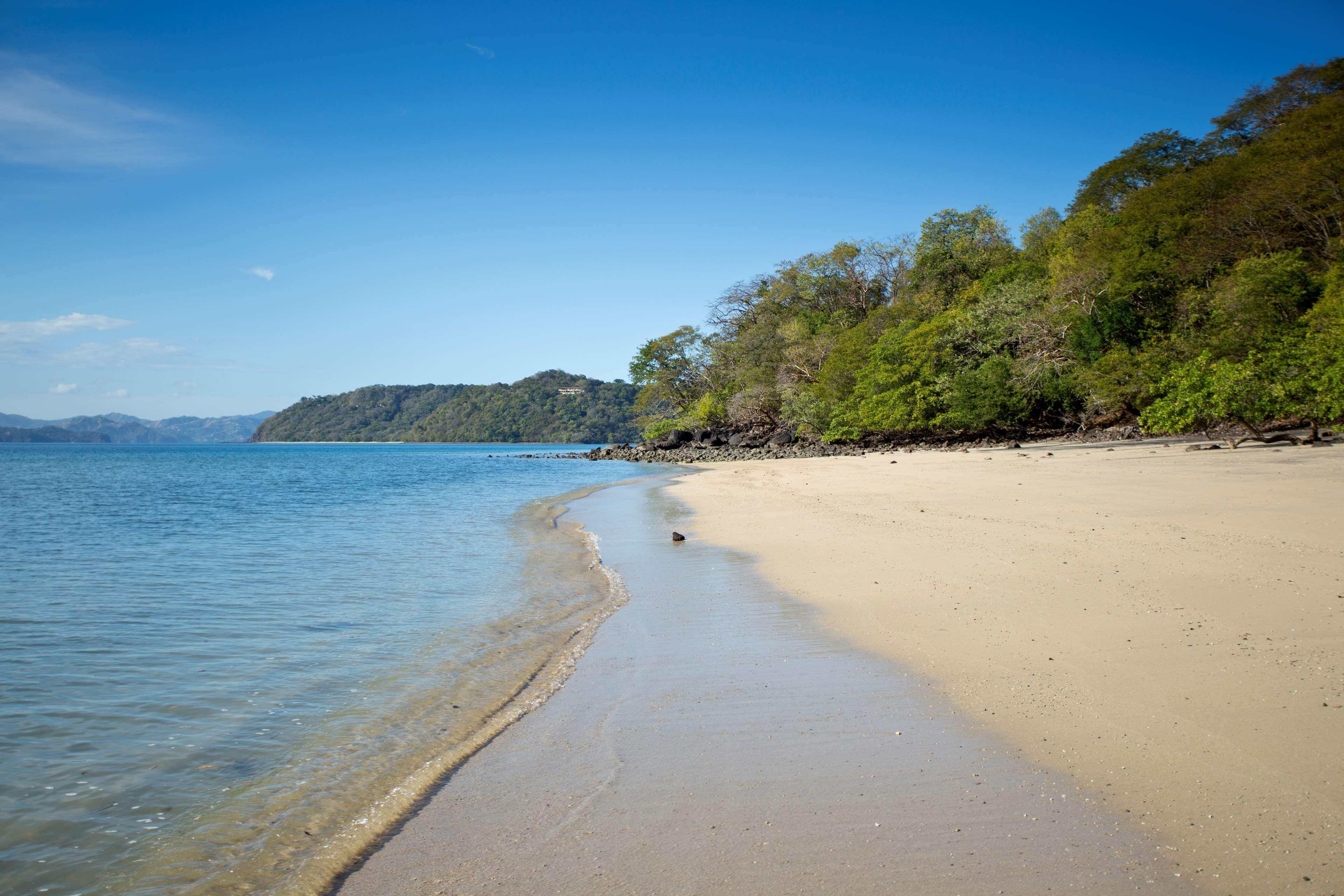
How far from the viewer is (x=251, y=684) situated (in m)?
5.31

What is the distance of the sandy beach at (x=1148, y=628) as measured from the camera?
9.40ft

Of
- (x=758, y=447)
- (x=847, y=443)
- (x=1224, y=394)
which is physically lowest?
(x=758, y=447)

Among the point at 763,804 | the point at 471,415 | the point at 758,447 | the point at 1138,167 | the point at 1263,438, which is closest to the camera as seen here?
the point at 763,804

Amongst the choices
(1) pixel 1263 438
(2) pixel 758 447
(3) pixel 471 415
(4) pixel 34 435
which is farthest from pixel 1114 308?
(4) pixel 34 435

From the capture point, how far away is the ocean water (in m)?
3.21

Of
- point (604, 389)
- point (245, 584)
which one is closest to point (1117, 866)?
point (245, 584)

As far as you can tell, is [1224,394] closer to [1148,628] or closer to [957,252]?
[1148,628]

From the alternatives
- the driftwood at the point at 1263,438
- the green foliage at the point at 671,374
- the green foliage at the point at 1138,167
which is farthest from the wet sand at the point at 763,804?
the green foliage at the point at 671,374

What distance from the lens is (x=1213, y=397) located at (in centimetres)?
1670

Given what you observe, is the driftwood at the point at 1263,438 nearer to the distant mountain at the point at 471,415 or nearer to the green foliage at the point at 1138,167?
the green foliage at the point at 1138,167

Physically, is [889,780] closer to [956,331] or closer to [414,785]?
[414,785]

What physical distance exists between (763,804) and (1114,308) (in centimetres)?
3025

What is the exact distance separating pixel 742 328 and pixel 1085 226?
29.9 m

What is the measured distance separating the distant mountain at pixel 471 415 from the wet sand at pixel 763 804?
119581 millimetres
